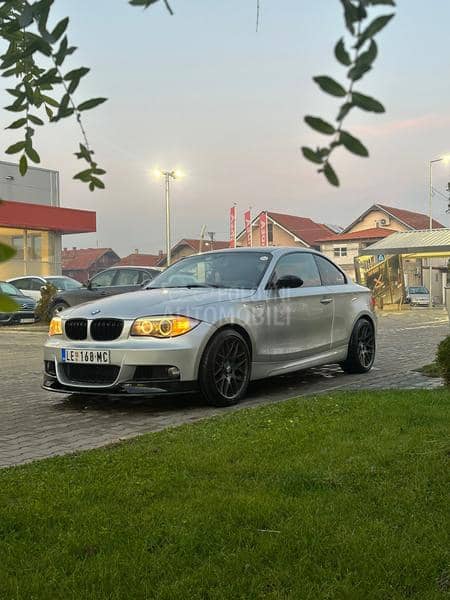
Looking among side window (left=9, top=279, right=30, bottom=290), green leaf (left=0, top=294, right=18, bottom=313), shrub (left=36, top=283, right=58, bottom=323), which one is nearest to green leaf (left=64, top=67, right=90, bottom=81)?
green leaf (left=0, top=294, right=18, bottom=313)

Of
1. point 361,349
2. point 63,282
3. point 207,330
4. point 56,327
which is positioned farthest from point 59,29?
point 63,282

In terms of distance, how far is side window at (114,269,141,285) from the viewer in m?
16.6

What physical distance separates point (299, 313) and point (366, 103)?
20.1 feet

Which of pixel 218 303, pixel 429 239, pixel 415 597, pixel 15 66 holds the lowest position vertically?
pixel 415 597

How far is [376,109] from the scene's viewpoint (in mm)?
1185

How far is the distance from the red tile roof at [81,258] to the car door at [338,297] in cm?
8865

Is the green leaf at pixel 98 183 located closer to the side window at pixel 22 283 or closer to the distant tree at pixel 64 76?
the distant tree at pixel 64 76

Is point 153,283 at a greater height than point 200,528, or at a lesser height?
greater

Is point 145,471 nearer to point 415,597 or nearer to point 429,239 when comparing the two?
point 415,597

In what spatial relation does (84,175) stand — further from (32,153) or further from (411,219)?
(411,219)

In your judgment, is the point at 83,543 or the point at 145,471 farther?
the point at 145,471

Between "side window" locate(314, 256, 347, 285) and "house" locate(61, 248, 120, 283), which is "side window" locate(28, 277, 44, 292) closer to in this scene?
"side window" locate(314, 256, 347, 285)

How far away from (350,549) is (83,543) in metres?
1.11

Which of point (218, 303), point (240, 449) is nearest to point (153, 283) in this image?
point (218, 303)
